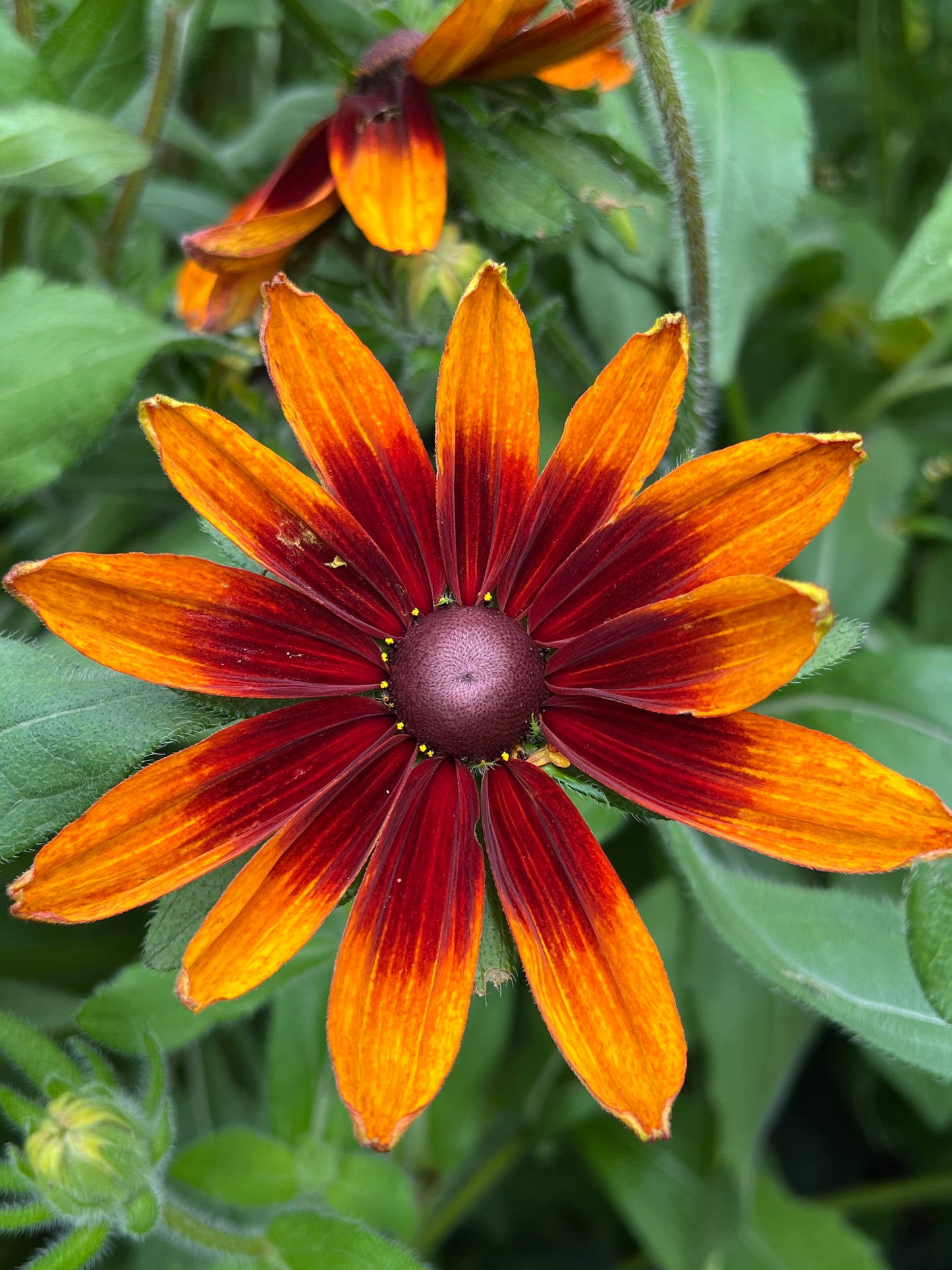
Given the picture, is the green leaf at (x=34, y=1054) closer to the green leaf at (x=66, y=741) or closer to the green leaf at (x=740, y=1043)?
the green leaf at (x=66, y=741)

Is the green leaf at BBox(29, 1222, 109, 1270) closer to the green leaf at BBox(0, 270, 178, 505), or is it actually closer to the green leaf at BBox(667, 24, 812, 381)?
the green leaf at BBox(0, 270, 178, 505)

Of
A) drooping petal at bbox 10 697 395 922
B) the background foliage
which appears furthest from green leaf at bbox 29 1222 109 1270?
drooping petal at bbox 10 697 395 922

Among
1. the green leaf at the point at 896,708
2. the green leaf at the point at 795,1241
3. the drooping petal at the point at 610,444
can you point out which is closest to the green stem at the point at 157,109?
the drooping petal at the point at 610,444

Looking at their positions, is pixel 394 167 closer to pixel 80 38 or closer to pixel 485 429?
pixel 485 429

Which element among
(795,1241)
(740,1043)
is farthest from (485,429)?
(795,1241)

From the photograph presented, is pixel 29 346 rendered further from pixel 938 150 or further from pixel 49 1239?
pixel 938 150

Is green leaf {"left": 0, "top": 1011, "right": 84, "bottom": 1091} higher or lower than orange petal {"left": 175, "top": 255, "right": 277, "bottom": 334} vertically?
lower

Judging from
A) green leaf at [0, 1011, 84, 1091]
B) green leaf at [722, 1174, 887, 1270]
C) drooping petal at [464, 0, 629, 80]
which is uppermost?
drooping petal at [464, 0, 629, 80]
